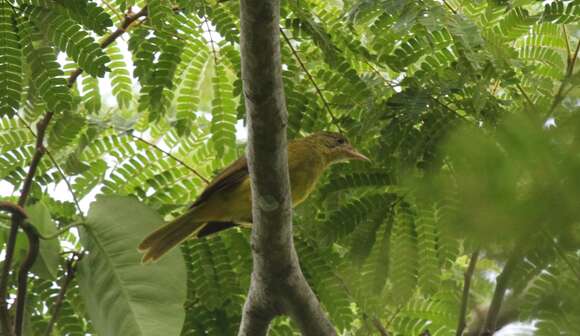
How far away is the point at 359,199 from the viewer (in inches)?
155

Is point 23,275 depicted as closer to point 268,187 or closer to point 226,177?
point 268,187

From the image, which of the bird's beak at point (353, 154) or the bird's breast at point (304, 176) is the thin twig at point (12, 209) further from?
the bird's beak at point (353, 154)

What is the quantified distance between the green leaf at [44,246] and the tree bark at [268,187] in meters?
0.81

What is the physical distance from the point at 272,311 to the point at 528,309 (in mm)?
2465

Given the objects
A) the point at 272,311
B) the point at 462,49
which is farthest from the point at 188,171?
the point at 462,49

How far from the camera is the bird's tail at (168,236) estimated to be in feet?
11.5

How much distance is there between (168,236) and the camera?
4016 mm

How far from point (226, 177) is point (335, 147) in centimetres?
55

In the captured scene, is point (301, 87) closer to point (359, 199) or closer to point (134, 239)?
point (359, 199)

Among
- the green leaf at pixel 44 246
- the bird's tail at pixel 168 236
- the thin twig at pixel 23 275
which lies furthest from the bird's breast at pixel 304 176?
the thin twig at pixel 23 275

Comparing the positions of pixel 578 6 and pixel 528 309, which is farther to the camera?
pixel 578 6

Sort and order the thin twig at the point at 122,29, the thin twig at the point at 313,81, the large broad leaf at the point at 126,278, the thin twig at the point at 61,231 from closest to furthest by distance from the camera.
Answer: the large broad leaf at the point at 126,278 < the thin twig at the point at 61,231 < the thin twig at the point at 122,29 < the thin twig at the point at 313,81

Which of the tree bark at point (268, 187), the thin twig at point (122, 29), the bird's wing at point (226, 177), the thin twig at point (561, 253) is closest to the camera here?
the thin twig at point (561, 253)

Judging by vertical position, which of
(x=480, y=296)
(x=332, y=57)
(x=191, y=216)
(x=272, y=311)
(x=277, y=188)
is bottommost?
(x=480, y=296)
